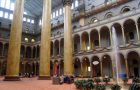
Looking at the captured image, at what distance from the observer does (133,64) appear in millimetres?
25062

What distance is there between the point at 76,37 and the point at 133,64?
1342cm

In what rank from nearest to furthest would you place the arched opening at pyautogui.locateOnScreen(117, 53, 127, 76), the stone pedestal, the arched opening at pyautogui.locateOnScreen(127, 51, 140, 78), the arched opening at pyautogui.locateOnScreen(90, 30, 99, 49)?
1. the stone pedestal
2. the arched opening at pyautogui.locateOnScreen(127, 51, 140, 78)
3. the arched opening at pyautogui.locateOnScreen(117, 53, 127, 76)
4. the arched opening at pyautogui.locateOnScreen(90, 30, 99, 49)

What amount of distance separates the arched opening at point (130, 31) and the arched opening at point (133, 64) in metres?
2.73

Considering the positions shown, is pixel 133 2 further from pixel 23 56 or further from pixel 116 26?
pixel 23 56

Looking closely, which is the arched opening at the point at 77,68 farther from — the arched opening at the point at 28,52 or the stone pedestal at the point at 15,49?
the stone pedestal at the point at 15,49

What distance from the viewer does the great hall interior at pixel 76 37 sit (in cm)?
1508

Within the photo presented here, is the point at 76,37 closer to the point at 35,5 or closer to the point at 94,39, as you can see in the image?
the point at 94,39

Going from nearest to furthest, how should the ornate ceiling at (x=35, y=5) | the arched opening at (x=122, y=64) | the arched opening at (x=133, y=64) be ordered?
the arched opening at (x=133, y=64)
the arched opening at (x=122, y=64)
the ornate ceiling at (x=35, y=5)

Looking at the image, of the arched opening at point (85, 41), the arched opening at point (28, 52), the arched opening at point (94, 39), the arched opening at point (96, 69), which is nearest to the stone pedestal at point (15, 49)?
the arched opening at point (96, 69)

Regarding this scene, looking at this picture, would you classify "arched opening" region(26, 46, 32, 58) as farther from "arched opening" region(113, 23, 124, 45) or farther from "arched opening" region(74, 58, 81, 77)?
"arched opening" region(113, 23, 124, 45)

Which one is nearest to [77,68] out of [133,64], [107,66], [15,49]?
[107,66]

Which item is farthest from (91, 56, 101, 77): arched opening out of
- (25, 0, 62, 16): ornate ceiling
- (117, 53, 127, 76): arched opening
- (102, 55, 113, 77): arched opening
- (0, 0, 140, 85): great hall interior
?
(25, 0, 62, 16): ornate ceiling

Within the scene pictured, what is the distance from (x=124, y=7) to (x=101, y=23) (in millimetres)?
5374

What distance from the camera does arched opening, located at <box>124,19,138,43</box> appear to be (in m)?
25.4
